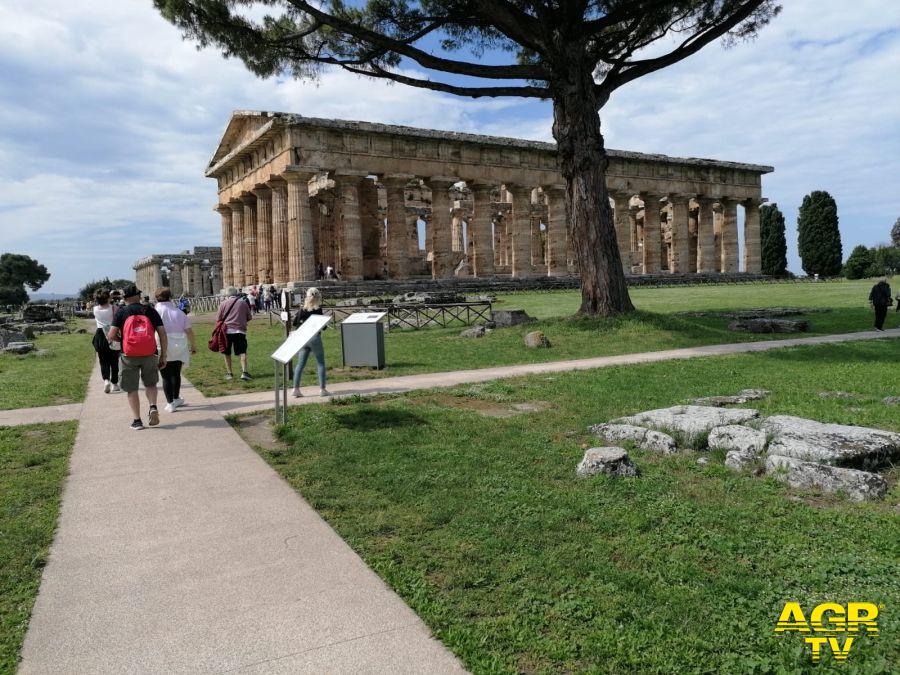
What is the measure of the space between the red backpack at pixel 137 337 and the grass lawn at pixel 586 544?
7.70ft

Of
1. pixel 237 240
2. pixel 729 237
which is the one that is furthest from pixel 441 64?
pixel 729 237

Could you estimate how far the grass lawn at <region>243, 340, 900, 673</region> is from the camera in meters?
2.88

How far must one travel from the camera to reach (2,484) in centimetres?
560

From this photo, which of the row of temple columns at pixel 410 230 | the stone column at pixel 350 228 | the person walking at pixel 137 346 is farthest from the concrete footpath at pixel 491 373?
the stone column at pixel 350 228

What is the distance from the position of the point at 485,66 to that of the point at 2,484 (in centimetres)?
1502

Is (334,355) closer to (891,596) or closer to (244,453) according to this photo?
(244,453)

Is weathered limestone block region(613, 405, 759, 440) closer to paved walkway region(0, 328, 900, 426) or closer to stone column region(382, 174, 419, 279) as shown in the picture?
paved walkway region(0, 328, 900, 426)

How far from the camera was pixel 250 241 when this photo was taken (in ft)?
138

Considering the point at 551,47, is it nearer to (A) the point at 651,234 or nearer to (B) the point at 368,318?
(B) the point at 368,318

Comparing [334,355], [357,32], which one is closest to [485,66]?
[357,32]

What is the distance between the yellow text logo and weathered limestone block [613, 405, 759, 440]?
9.88ft

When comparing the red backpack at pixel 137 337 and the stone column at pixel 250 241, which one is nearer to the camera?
the red backpack at pixel 137 337

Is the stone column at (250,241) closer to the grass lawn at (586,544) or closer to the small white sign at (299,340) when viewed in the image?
the small white sign at (299,340)

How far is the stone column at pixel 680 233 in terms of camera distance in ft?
157
